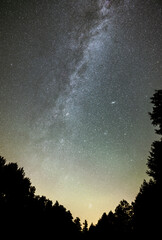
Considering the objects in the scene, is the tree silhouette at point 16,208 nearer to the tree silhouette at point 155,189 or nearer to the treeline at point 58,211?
the treeline at point 58,211

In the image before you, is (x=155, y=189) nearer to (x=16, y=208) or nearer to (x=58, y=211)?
(x=16, y=208)

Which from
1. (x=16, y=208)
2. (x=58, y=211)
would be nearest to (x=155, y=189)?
(x=16, y=208)

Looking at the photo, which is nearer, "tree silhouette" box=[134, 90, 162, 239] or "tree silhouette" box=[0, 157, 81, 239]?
"tree silhouette" box=[134, 90, 162, 239]

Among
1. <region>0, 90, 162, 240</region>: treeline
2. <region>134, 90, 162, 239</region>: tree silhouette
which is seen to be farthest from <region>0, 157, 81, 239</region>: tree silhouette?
<region>134, 90, 162, 239</region>: tree silhouette

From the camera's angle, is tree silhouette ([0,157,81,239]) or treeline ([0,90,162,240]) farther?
tree silhouette ([0,157,81,239])

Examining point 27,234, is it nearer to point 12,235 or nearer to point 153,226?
point 12,235

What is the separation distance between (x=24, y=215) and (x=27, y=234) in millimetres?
2405

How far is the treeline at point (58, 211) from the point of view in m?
12.5

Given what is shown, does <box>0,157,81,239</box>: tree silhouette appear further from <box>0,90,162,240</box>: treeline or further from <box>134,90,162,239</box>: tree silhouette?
<box>134,90,162,239</box>: tree silhouette

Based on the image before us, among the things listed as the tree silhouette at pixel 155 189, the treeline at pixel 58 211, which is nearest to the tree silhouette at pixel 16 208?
the treeline at pixel 58 211

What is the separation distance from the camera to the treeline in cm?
1245

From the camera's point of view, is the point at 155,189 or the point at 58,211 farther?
the point at 58,211

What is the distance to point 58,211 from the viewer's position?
3847 cm

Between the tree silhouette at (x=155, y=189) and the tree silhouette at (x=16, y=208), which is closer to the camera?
the tree silhouette at (x=155, y=189)
